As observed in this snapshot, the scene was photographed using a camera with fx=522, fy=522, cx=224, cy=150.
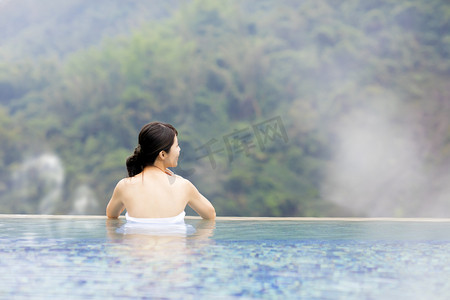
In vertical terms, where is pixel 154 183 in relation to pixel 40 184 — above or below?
below

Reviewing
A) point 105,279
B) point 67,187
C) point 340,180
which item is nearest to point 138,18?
point 67,187

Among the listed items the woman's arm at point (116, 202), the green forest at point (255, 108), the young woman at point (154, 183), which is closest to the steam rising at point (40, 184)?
the green forest at point (255, 108)

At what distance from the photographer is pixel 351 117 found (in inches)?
429

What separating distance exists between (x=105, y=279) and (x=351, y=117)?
982cm

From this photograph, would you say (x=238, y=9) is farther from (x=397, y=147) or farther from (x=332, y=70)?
(x=397, y=147)

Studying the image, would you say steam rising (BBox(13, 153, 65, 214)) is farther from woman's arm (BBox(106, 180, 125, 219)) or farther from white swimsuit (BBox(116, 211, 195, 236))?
white swimsuit (BBox(116, 211, 195, 236))

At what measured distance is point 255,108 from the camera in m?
11.5

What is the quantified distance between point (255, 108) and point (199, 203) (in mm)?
8716

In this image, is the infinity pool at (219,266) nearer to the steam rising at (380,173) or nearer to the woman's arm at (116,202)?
the woman's arm at (116,202)

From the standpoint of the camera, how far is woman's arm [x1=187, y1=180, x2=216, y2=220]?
276cm

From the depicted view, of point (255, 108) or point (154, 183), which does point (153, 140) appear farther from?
point (255, 108)

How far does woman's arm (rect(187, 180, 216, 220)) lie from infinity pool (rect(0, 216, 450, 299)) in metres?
0.12

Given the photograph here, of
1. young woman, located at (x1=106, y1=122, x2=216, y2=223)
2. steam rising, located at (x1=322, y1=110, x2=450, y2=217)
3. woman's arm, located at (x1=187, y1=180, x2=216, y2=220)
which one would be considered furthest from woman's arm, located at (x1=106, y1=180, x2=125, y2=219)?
steam rising, located at (x1=322, y1=110, x2=450, y2=217)

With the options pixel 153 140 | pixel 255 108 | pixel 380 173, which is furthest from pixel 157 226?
pixel 255 108
